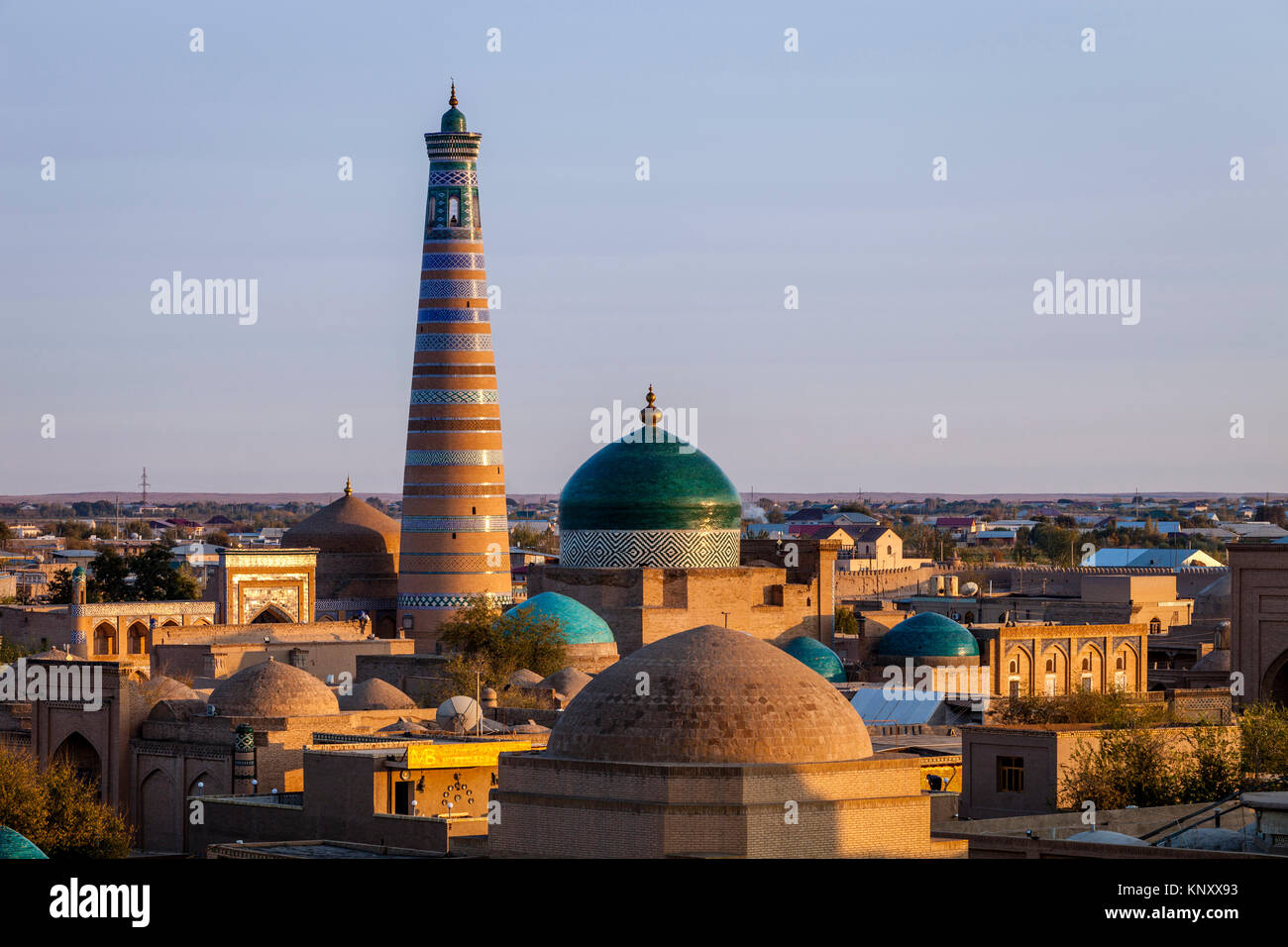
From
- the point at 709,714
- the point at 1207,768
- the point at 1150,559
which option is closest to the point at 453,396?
the point at 1207,768

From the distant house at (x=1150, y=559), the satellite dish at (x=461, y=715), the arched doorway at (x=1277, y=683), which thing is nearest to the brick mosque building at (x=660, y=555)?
the arched doorway at (x=1277, y=683)

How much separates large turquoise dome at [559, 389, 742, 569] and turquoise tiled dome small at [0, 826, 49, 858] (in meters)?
21.6

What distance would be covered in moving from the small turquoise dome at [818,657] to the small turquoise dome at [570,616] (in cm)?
292

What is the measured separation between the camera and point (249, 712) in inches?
1098

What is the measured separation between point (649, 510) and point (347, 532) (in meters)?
9.35

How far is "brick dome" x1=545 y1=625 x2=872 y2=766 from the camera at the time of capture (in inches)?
700

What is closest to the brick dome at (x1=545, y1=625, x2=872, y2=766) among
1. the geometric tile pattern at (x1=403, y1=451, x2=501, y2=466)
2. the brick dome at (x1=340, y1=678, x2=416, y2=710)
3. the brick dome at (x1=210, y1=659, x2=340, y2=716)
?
the brick dome at (x1=210, y1=659, x2=340, y2=716)

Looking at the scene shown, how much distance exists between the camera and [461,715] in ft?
81.5

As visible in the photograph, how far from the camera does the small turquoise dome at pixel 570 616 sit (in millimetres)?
35625

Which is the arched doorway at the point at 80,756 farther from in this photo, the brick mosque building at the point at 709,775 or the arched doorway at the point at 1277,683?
the arched doorway at the point at 1277,683

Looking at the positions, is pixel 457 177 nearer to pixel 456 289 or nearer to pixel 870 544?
pixel 456 289

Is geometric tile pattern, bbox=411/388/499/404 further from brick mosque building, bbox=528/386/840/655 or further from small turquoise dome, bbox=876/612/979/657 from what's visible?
small turquoise dome, bbox=876/612/979/657
